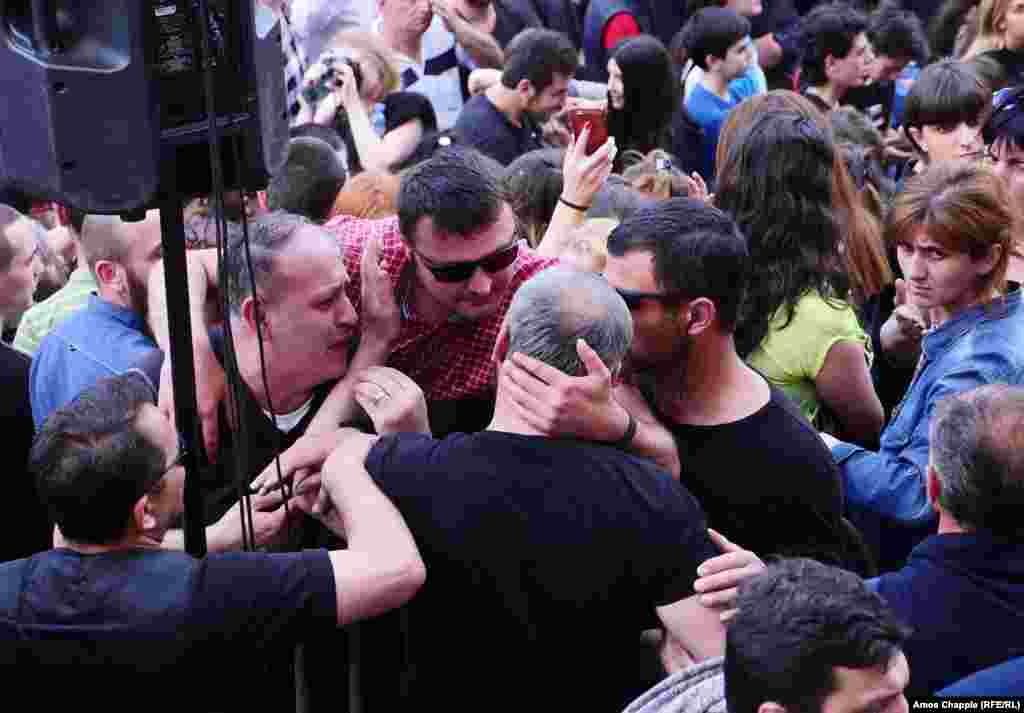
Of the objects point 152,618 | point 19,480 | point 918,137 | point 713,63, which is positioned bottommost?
point 19,480

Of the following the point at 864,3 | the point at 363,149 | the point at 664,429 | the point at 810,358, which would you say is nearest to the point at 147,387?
the point at 664,429

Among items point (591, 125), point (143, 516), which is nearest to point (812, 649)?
point (143, 516)

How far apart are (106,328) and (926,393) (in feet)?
6.71

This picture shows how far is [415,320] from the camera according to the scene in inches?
136

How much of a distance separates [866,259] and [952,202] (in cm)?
92

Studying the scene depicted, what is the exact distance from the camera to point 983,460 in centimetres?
258

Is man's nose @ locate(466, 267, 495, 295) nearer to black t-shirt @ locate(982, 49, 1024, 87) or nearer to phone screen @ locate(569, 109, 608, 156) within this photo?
phone screen @ locate(569, 109, 608, 156)

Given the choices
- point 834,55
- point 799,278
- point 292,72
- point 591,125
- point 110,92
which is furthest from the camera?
point 834,55

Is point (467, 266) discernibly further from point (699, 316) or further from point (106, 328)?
point (106, 328)

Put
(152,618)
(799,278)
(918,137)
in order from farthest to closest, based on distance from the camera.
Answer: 1. (918,137)
2. (799,278)
3. (152,618)

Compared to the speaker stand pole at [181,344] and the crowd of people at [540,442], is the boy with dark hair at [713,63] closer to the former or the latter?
the crowd of people at [540,442]

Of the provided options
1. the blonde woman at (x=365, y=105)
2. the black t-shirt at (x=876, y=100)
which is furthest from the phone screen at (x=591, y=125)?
the black t-shirt at (x=876, y=100)

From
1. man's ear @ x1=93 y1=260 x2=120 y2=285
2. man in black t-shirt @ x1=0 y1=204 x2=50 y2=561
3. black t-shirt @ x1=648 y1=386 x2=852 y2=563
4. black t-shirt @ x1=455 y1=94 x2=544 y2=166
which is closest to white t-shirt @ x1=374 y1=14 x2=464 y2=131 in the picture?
black t-shirt @ x1=455 y1=94 x2=544 y2=166

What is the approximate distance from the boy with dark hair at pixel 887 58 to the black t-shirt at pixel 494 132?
6.45 ft
